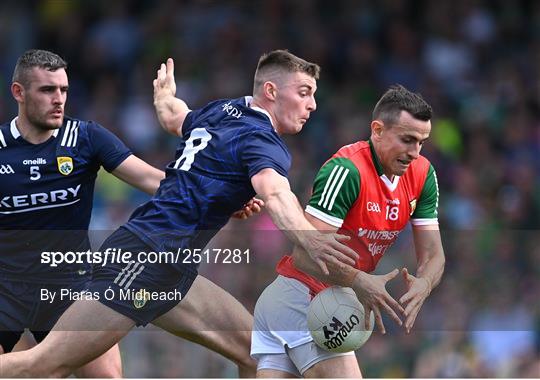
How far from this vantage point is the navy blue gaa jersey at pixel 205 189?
658cm

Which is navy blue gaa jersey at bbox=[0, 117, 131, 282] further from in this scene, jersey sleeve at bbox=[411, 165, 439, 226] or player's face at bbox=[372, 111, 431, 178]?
jersey sleeve at bbox=[411, 165, 439, 226]

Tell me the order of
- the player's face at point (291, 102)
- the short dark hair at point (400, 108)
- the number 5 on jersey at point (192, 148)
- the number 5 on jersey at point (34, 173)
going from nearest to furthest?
the short dark hair at point (400, 108)
the number 5 on jersey at point (192, 148)
the player's face at point (291, 102)
the number 5 on jersey at point (34, 173)

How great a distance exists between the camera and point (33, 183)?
7.09m

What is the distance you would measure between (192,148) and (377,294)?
1350 millimetres

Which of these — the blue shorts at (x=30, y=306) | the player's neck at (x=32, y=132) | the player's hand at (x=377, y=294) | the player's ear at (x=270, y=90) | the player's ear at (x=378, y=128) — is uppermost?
the player's ear at (x=270, y=90)

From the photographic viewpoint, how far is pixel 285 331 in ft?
21.9

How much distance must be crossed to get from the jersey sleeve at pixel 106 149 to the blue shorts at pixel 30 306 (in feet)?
2.26

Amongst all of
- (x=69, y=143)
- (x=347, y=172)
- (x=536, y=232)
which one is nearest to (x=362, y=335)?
(x=347, y=172)

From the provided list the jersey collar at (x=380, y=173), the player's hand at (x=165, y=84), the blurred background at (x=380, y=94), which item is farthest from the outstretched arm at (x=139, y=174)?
the blurred background at (x=380, y=94)

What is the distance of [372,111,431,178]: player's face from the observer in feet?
21.3

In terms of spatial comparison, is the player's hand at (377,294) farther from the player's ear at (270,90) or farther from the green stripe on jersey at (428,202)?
the player's ear at (270,90)

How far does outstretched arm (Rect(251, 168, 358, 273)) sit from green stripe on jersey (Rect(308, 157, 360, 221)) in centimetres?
23

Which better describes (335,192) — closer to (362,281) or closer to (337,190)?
(337,190)

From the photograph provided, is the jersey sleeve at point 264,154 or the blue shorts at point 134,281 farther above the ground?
the jersey sleeve at point 264,154
